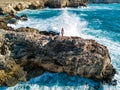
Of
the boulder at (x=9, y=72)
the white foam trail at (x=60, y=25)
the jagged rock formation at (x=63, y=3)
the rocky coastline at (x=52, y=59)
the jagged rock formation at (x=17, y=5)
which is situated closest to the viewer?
the boulder at (x=9, y=72)

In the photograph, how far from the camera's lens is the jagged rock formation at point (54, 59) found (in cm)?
2511

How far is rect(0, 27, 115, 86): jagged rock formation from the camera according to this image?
2511 cm

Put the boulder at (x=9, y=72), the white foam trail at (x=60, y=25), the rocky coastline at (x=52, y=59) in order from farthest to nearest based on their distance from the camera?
1. the white foam trail at (x=60, y=25)
2. the rocky coastline at (x=52, y=59)
3. the boulder at (x=9, y=72)

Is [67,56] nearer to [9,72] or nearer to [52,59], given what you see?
[52,59]

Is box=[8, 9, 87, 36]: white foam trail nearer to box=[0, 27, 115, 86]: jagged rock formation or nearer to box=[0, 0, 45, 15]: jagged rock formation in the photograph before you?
box=[0, 0, 45, 15]: jagged rock formation

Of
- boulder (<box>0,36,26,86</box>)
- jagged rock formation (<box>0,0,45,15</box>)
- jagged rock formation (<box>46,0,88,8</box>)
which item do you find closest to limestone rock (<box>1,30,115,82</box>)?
boulder (<box>0,36,26,86</box>)

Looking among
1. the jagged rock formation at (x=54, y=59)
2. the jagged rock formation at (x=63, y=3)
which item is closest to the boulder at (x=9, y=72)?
the jagged rock formation at (x=54, y=59)

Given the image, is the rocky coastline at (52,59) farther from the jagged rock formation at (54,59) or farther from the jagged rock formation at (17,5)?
the jagged rock formation at (17,5)

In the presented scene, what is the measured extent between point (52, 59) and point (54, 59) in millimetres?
196

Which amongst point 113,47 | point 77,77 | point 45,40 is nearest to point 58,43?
point 45,40

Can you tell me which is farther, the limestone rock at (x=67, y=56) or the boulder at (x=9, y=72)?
the limestone rock at (x=67, y=56)

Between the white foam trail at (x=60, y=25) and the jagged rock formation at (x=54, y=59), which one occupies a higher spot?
the jagged rock formation at (x=54, y=59)

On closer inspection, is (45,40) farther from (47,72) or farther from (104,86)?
(104,86)

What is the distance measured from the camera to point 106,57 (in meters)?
25.6
